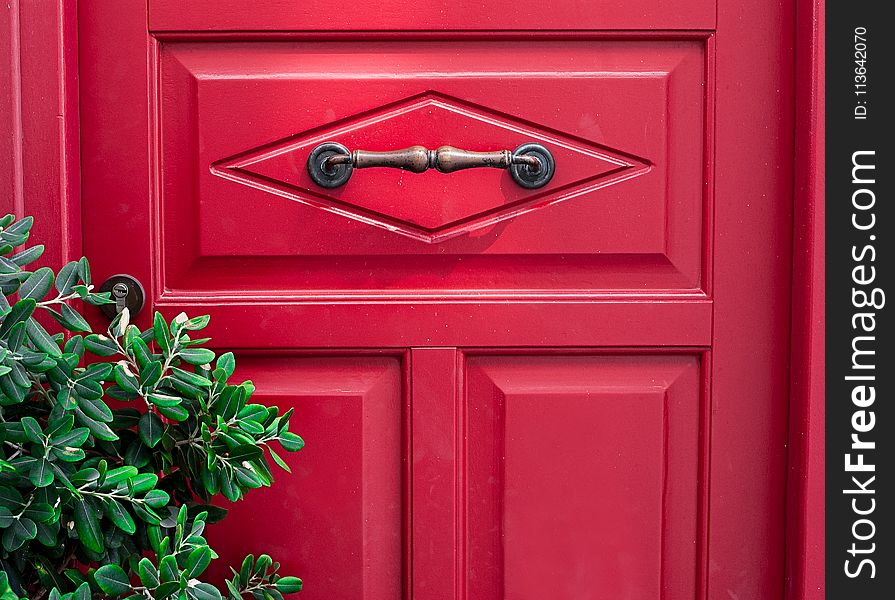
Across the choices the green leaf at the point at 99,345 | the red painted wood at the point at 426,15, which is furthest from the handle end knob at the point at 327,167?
the green leaf at the point at 99,345

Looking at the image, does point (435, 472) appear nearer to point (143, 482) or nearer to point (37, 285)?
point (143, 482)

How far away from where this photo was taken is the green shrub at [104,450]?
780 millimetres

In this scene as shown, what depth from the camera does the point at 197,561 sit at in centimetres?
82

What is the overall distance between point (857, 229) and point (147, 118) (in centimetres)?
102

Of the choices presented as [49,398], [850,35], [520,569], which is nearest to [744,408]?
[520,569]

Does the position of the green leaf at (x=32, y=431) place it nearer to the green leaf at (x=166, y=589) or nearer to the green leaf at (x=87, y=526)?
the green leaf at (x=87, y=526)

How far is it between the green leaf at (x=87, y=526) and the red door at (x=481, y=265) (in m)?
0.35

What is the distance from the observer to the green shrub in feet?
2.56

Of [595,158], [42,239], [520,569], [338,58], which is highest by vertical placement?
[338,58]

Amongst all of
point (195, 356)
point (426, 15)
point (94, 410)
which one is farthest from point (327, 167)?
point (94, 410)

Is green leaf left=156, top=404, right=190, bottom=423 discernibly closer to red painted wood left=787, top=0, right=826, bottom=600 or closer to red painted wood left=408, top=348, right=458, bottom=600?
red painted wood left=408, top=348, right=458, bottom=600

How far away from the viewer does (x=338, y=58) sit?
3.67 ft

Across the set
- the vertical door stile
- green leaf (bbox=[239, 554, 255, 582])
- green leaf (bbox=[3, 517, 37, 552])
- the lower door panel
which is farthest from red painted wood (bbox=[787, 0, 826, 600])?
green leaf (bbox=[3, 517, 37, 552])

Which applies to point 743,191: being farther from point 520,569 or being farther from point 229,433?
point 229,433
